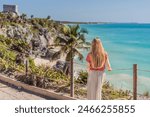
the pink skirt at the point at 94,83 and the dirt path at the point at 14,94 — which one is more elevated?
the pink skirt at the point at 94,83

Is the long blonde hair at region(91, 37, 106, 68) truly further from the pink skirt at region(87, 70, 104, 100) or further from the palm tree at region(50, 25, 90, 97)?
the palm tree at region(50, 25, 90, 97)

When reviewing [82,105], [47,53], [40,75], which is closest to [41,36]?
[47,53]

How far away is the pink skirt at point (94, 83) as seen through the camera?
20.3ft

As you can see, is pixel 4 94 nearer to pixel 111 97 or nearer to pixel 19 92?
Result: pixel 19 92

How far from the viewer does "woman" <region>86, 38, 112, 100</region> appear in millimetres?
5852

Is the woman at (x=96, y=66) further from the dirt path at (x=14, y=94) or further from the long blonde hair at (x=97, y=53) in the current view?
the dirt path at (x=14, y=94)

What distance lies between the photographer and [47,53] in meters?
53.4

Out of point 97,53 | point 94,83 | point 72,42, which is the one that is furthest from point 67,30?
point 97,53

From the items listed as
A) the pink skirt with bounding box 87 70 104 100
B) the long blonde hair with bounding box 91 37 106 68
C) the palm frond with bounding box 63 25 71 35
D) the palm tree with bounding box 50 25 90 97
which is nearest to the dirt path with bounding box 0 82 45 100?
the pink skirt with bounding box 87 70 104 100

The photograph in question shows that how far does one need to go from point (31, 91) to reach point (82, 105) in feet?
10.1

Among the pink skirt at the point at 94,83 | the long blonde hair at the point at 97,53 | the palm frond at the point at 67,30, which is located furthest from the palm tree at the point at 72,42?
the long blonde hair at the point at 97,53

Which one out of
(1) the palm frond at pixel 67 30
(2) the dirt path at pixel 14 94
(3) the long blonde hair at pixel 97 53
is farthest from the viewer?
(1) the palm frond at pixel 67 30

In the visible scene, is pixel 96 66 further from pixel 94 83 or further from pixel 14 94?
pixel 14 94

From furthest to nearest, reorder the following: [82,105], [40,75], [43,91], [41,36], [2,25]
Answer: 1. [41,36]
2. [2,25]
3. [40,75]
4. [43,91]
5. [82,105]
